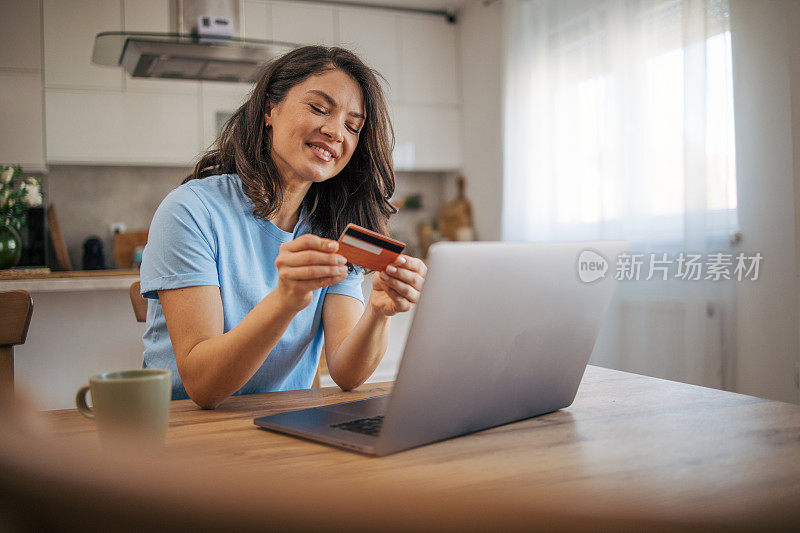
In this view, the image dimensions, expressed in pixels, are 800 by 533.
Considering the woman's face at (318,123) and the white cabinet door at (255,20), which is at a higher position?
the white cabinet door at (255,20)

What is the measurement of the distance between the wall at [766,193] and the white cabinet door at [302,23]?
2662mm

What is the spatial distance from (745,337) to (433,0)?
10.2ft

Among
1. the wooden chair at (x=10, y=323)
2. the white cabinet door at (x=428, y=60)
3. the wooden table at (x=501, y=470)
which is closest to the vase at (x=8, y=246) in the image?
the wooden chair at (x=10, y=323)

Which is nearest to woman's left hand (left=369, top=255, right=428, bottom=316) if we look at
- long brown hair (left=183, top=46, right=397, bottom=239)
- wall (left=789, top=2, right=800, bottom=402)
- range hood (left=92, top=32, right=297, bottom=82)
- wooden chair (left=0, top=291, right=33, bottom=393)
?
long brown hair (left=183, top=46, right=397, bottom=239)

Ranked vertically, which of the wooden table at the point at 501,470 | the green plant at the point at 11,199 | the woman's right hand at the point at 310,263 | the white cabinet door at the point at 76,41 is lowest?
the wooden table at the point at 501,470

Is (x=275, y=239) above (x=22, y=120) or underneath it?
underneath

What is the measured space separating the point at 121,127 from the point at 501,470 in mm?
4010

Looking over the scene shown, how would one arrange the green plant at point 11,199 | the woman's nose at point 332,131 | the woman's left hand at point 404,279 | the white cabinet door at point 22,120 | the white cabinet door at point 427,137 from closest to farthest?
the woman's left hand at point 404,279 → the woman's nose at point 332,131 → the green plant at point 11,199 → the white cabinet door at point 22,120 → the white cabinet door at point 427,137

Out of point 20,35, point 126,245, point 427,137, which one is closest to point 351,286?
point 126,245

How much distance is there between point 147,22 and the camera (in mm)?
4152

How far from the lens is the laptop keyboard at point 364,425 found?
74cm

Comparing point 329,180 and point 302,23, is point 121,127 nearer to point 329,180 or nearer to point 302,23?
point 302,23

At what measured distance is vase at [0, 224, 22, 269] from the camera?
272cm

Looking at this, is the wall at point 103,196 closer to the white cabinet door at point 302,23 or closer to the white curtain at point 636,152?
the white cabinet door at point 302,23
